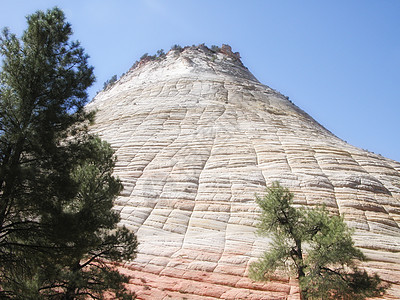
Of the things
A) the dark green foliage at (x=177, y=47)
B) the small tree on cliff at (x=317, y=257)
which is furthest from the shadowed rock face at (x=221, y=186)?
the dark green foliage at (x=177, y=47)

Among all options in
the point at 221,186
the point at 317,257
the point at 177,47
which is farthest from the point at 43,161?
the point at 177,47

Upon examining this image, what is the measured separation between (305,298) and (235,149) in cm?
1300

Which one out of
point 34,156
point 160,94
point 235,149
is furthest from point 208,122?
point 34,156

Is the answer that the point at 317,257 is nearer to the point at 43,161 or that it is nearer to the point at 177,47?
the point at 43,161

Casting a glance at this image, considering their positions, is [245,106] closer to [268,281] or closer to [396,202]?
[396,202]

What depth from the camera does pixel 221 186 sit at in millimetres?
18828

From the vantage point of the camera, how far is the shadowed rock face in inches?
511

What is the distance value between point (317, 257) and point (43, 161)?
9.43 m

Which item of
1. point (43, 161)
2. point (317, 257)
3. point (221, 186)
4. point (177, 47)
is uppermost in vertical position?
point (177, 47)

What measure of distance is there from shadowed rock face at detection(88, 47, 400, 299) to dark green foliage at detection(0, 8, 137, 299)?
423 centimetres

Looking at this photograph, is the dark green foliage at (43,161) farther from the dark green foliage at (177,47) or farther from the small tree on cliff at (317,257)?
the dark green foliage at (177,47)

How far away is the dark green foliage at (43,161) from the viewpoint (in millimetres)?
8328

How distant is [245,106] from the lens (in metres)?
33.1

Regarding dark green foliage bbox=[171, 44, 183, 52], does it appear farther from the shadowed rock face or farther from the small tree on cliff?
the small tree on cliff
